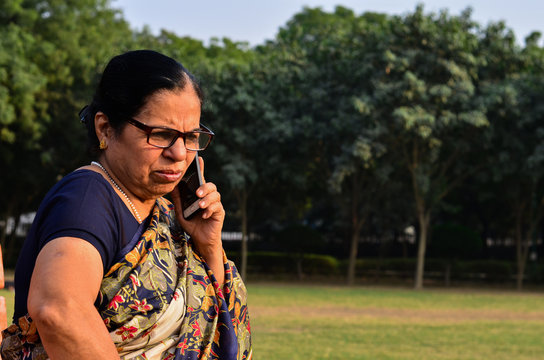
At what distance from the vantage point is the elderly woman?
5.64 ft

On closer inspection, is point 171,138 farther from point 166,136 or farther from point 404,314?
point 404,314

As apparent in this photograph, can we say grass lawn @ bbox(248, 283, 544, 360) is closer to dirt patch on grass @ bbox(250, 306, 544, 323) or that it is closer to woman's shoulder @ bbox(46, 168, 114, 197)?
dirt patch on grass @ bbox(250, 306, 544, 323)

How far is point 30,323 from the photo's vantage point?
6.29 ft

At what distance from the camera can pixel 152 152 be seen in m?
2.04

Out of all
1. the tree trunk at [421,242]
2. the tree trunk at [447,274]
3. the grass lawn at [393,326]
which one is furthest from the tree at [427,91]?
the grass lawn at [393,326]

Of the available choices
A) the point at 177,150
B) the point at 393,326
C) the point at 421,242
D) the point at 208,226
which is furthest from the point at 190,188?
the point at 421,242

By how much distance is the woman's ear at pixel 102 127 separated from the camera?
6.80 feet

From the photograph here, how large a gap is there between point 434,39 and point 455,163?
5.13 meters

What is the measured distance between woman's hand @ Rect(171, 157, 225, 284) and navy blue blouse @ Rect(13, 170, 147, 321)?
0.26 meters

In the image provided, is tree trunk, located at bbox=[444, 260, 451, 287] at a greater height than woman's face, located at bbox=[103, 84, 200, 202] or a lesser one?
lesser

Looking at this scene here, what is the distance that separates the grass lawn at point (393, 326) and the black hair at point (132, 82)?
28.4 ft

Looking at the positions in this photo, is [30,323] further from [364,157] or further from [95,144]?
[364,157]

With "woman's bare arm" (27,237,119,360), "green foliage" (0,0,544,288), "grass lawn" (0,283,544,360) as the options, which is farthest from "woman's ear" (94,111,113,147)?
"green foliage" (0,0,544,288)

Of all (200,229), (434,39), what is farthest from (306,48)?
(200,229)
